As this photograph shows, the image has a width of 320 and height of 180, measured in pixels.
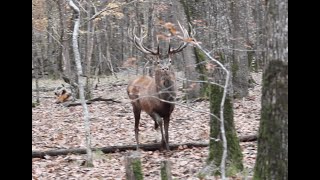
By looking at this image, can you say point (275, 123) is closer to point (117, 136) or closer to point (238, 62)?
point (117, 136)

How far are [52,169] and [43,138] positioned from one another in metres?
4.02

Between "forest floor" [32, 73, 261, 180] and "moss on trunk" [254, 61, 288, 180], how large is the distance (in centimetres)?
165

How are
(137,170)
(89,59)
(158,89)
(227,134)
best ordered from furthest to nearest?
(89,59) → (158,89) → (227,134) → (137,170)

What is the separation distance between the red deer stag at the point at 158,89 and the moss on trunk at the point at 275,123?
4501 mm

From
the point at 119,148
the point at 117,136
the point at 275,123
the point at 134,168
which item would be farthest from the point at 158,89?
the point at 275,123

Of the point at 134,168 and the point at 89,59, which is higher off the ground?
the point at 89,59

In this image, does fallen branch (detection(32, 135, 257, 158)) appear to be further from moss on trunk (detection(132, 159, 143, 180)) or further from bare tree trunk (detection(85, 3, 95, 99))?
bare tree trunk (detection(85, 3, 95, 99))

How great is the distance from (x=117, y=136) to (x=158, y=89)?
8.42ft

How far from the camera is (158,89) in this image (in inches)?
439

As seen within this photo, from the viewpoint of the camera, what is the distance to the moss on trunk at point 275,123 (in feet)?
18.1


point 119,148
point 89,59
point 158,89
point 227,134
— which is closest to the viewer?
point 227,134

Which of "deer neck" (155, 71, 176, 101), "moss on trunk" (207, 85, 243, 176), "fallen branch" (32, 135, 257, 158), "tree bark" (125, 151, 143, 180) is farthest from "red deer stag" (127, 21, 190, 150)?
"tree bark" (125, 151, 143, 180)
